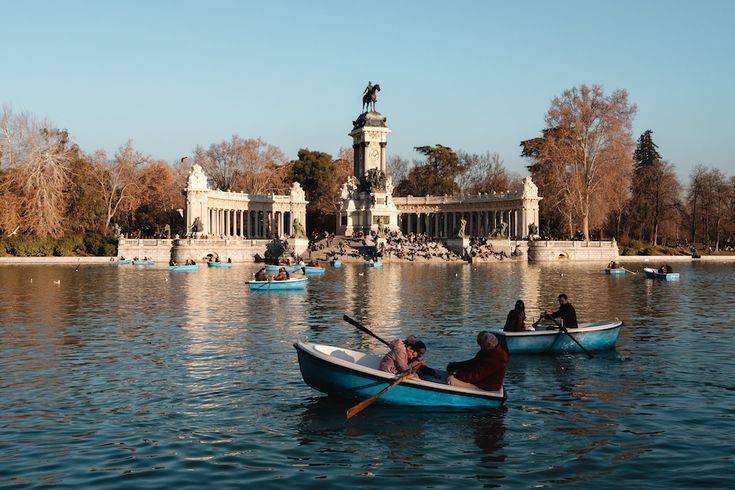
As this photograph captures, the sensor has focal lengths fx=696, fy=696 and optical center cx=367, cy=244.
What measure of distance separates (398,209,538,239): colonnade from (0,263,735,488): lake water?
A: 74.7 metres

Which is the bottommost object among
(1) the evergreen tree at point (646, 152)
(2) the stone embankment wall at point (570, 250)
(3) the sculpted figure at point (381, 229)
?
(2) the stone embankment wall at point (570, 250)

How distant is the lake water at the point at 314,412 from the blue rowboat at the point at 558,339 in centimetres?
57

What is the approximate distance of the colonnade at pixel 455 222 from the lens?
104 metres

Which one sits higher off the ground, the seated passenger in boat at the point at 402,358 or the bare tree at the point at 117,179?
the bare tree at the point at 117,179

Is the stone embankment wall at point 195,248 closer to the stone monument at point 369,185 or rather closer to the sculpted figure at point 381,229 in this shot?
the sculpted figure at point 381,229

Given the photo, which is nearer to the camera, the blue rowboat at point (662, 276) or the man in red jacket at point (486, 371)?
the man in red jacket at point (486, 371)

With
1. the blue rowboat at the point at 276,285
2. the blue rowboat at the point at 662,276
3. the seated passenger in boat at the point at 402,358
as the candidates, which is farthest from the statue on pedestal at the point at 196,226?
the seated passenger in boat at the point at 402,358

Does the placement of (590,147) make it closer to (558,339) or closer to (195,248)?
(195,248)

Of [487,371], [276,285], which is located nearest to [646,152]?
[276,285]

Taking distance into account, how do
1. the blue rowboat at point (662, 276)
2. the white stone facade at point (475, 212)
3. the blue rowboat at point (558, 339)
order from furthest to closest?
the white stone facade at point (475, 212) < the blue rowboat at point (662, 276) < the blue rowboat at point (558, 339)

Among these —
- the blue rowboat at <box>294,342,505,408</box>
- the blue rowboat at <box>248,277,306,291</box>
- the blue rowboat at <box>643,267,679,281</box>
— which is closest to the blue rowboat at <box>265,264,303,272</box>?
the blue rowboat at <box>248,277,306,291</box>

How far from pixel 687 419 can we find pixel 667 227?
10418cm

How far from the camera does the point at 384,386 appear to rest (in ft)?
47.3

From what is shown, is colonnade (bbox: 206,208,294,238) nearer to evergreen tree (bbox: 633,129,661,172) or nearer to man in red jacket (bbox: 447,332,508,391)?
evergreen tree (bbox: 633,129,661,172)
